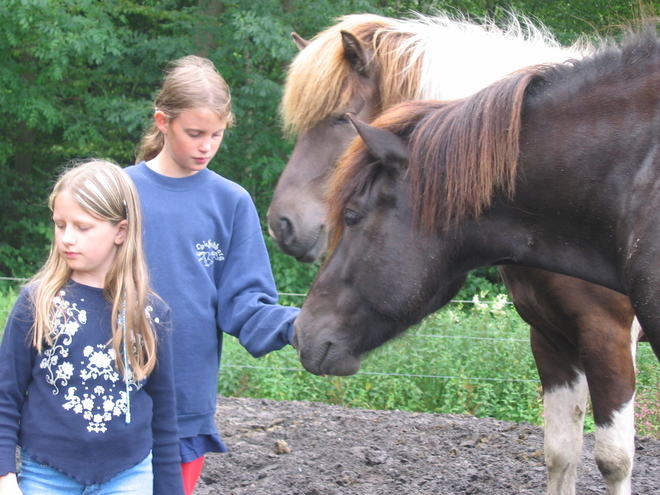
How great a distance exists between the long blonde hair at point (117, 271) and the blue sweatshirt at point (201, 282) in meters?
0.31

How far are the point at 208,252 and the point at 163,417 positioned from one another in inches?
22.4

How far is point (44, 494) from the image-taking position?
5.66 ft

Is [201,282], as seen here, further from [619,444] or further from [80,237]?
[619,444]

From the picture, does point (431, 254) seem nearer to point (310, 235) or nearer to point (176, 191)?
point (176, 191)

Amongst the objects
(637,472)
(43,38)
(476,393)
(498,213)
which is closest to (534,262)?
(498,213)

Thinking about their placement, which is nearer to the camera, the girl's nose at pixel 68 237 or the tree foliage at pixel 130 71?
the girl's nose at pixel 68 237

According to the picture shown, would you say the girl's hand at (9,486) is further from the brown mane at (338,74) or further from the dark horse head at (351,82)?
the brown mane at (338,74)

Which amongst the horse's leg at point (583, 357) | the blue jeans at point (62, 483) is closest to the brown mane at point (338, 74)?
the horse's leg at point (583, 357)

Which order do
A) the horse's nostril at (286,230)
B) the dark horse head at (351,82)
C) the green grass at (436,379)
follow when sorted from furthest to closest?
the green grass at (436,379), the horse's nostril at (286,230), the dark horse head at (351,82)

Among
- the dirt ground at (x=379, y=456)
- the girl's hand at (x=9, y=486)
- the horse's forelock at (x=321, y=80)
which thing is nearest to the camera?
the girl's hand at (x=9, y=486)

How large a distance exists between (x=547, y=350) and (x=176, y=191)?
6.21ft

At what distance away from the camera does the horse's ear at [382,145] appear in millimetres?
1989

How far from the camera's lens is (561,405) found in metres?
3.19

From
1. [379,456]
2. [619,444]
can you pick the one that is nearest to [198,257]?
[619,444]
